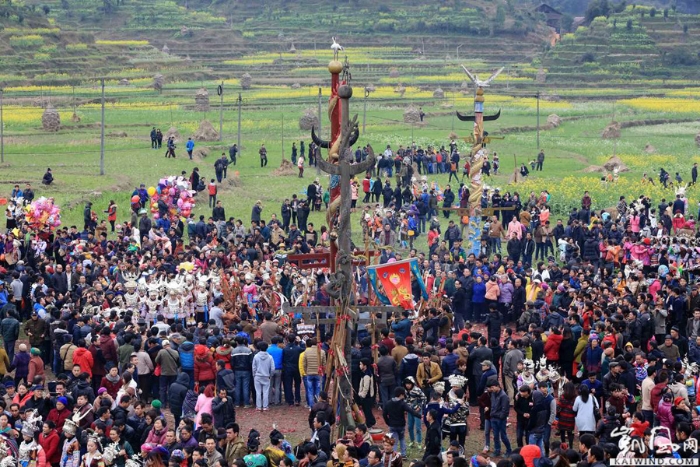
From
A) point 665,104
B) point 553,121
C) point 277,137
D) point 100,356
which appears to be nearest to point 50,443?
point 100,356

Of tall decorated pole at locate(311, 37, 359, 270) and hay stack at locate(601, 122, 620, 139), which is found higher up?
tall decorated pole at locate(311, 37, 359, 270)

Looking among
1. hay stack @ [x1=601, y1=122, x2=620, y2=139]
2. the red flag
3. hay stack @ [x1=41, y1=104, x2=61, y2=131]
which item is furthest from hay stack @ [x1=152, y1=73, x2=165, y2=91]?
the red flag

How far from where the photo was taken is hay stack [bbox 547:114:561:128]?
6956 cm

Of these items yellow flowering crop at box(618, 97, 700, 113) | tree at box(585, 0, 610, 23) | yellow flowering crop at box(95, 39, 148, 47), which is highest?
tree at box(585, 0, 610, 23)

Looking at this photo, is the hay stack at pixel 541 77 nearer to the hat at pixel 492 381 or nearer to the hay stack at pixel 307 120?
the hay stack at pixel 307 120

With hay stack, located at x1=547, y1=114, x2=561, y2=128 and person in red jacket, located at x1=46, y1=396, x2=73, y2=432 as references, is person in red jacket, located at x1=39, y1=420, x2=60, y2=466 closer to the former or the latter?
person in red jacket, located at x1=46, y1=396, x2=73, y2=432

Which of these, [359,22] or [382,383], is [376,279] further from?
[359,22]

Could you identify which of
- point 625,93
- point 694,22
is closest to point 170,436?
point 625,93

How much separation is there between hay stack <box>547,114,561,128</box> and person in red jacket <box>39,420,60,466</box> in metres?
55.3

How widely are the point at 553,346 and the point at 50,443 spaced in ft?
28.8

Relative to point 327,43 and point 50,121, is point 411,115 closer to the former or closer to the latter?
point 50,121

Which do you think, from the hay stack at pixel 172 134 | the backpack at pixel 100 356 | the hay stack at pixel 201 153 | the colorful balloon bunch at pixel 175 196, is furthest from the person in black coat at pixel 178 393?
the hay stack at pixel 172 134

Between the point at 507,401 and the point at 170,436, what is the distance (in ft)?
16.9

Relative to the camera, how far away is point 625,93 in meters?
87.6
